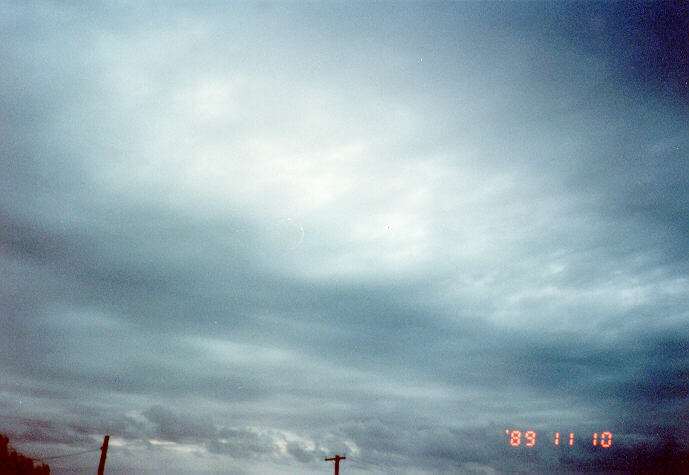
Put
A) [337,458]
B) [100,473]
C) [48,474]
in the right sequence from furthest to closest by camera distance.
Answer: [48,474] → [337,458] → [100,473]

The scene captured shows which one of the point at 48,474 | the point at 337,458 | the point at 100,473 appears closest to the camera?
Answer: the point at 100,473

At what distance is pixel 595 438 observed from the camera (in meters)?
24.5

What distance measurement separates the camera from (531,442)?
79.0 feet

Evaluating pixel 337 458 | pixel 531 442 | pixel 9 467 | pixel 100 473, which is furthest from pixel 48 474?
pixel 531 442

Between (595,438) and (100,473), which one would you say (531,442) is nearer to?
(595,438)

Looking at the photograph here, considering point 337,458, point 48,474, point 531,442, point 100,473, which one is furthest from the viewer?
point 48,474

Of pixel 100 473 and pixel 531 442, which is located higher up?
pixel 531 442

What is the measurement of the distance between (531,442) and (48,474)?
61.3 m

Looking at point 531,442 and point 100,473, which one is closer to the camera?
point 531,442

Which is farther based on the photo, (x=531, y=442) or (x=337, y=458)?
(x=337, y=458)

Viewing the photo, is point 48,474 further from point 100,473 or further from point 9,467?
A: point 100,473

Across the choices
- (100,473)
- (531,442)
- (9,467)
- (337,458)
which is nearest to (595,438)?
(531,442)

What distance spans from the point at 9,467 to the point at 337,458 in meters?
36.6

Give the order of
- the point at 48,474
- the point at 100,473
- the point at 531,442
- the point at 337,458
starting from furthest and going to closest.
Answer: the point at 48,474
the point at 337,458
the point at 100,473
the point at 531,442
